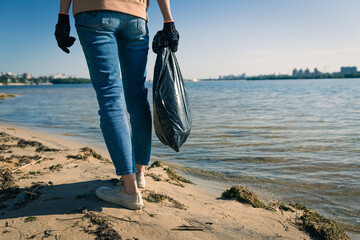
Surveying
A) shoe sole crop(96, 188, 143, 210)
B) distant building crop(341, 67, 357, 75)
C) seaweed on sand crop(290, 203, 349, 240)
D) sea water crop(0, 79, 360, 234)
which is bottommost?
sea water crop(0, 79, 360, 234)

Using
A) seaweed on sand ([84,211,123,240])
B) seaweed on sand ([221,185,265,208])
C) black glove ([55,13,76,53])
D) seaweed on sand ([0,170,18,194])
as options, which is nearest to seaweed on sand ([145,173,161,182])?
seaweed on sand ([221,185,265,208])

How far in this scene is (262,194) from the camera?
300 cm

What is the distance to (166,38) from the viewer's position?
1.94 metres

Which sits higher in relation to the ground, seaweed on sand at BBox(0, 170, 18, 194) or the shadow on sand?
the shadow on sand

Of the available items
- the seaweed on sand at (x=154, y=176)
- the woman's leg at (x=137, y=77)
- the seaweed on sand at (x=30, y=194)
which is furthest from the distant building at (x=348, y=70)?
the seaweed on sand at (x=30, y=194)

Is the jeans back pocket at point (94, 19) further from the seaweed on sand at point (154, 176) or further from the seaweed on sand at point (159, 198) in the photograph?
the seaweed on sand at point (154, 176)

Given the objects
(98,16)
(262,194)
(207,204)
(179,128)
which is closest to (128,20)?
(98,16)

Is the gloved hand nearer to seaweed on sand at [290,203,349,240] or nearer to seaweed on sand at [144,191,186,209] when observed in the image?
seaweed on sand at [144,191,186,209]

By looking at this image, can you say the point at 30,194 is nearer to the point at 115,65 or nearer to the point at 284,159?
the point at 115,65

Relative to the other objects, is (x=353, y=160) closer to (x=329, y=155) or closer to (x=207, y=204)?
(x=329, y=155)

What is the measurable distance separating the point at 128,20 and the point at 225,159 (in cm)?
313

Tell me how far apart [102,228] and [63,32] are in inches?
54.4

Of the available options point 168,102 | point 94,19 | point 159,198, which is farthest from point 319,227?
point 94,19

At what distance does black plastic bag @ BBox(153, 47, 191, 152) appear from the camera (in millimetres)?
1853
